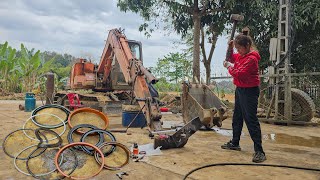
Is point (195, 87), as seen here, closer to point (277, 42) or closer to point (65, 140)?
point (65, 140)

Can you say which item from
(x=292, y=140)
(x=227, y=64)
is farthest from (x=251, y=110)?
(x=292, y=140)

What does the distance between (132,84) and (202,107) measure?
2075mm

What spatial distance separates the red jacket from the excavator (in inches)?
23.9

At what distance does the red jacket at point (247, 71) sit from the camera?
4.34m

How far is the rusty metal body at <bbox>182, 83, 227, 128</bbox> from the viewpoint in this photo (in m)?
4.67

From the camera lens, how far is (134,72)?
22.2 ft

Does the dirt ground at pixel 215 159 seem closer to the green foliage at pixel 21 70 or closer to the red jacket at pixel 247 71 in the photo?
the red jacket at pixel 247 71

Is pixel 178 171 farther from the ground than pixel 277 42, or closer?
closer

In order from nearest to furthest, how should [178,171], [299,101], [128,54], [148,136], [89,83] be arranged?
1. [178,171]
2. [148,136]
3. [128,54]
4. [299,101]
5. [89,83]

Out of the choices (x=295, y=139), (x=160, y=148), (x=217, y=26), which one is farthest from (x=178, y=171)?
(x=217, y=26)

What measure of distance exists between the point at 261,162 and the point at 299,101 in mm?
5141

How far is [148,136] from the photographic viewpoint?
5.97 metres

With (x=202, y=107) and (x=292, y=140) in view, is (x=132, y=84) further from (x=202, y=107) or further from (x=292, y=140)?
(x=292, y=140)

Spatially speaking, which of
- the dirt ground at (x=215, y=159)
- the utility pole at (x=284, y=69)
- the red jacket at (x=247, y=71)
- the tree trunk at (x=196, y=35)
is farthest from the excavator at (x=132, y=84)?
the tree trunk at (x=196, y=35)
